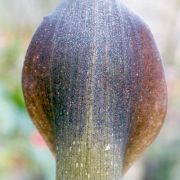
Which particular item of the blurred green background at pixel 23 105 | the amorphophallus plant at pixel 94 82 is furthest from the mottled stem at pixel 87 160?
the blurred green background at pixel 23 105

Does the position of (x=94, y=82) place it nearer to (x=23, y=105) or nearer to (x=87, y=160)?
(x=87, y=160)

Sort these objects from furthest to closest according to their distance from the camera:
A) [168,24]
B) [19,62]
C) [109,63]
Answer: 1. [168,24]
2. [19,62]
3. [109,63]

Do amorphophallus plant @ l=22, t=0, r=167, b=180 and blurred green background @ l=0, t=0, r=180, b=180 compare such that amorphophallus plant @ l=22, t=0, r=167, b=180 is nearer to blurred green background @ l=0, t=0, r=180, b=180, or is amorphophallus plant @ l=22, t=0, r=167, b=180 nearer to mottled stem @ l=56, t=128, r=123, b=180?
mottled stem @ l=56, t=128, r=123, b=180

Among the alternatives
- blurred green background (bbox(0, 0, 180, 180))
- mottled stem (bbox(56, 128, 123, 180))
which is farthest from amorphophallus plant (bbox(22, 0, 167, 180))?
blurred green background (bbox(0, 0, 180, 180))

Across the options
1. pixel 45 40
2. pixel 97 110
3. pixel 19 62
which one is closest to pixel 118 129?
pixel 97 110

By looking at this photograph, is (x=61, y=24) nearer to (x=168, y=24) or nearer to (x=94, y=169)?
(x=94, y=169)
